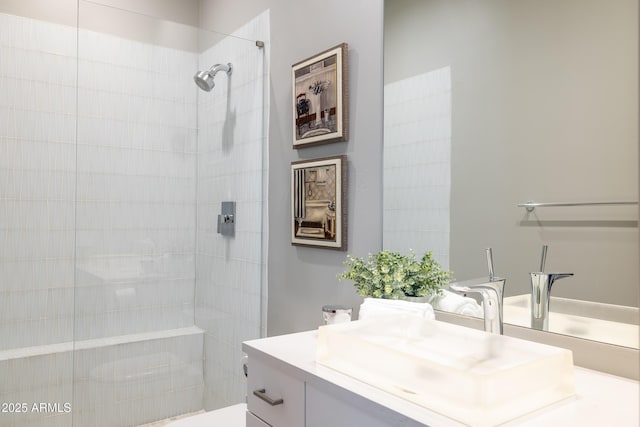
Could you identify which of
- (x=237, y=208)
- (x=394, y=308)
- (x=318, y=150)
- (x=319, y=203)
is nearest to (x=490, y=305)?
(x=394, y=308)

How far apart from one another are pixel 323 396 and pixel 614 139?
804 millimetres

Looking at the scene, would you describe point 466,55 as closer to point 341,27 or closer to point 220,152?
point 341,27

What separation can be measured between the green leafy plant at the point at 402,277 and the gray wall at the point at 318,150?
209mm

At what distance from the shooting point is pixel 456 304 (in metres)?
1.30

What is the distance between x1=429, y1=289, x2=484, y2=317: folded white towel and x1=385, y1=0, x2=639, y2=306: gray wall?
0.24 feet

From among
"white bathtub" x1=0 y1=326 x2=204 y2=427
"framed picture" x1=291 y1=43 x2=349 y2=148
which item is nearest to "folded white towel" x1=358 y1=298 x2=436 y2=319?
"framed picture" x1=291 y1=43 x2=349 y2=148

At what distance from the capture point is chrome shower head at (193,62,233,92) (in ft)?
7.13

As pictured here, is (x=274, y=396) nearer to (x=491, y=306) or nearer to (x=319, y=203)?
(x=491, y=306)

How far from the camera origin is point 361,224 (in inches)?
63.0

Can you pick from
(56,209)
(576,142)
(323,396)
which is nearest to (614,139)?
(576,142)

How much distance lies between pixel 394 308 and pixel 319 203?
679 mm

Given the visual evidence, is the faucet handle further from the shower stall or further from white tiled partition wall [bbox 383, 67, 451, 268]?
the shower stall

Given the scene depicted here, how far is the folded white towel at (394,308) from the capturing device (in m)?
1.18

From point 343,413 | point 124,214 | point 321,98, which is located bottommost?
point 343,413
